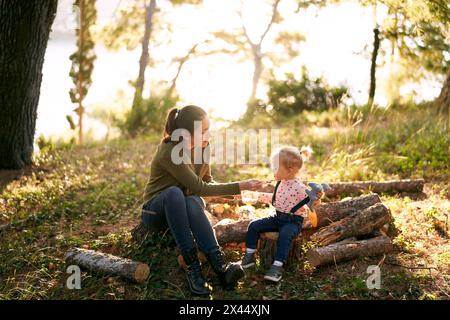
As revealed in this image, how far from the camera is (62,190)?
6.31 metres

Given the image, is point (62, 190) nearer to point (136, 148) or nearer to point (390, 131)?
point (136, 148)

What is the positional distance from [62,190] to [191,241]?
3.18 m

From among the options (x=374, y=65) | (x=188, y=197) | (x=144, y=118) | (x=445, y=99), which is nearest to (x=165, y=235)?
(x=188, y=197)

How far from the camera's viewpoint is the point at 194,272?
3.73 metres

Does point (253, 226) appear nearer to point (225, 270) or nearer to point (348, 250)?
point (225, 270)

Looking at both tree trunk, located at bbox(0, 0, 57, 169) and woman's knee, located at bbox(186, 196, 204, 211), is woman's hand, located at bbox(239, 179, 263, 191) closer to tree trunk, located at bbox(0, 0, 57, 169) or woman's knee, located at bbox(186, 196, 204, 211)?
woman's knee, located at bbox(186, 196, 204, 211)

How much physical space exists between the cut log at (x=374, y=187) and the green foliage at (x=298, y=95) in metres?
7.02

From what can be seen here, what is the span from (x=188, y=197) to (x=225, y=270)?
0.64m

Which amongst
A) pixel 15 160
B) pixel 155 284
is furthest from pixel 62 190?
pixel 155 284

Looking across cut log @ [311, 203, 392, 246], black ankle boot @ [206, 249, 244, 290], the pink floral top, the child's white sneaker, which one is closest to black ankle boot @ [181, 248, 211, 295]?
black ankle boot @ [206, 249, 244, 290]

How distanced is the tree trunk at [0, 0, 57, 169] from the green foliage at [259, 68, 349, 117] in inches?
305

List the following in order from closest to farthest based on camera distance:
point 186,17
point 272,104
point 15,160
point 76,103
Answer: point 15,160
point 76,103
point 272,104
point 186,17

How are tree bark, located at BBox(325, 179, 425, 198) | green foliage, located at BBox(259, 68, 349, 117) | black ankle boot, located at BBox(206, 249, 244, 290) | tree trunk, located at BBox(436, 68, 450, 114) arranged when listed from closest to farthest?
black ankle boot, located at BBox(206, 249, 244, 290) < tree bark, located at BBox(325, 179, 425, 198) < tree trunk, located at BBox(436, 68, 450, 114) < green foliage, located at BBox(259, 68, 349, 117)

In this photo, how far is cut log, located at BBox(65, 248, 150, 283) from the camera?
3811 mm
